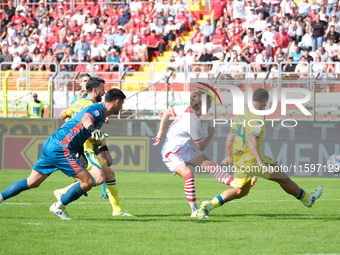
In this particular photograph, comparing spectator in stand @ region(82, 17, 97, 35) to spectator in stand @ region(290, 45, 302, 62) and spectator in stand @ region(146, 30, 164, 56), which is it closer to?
spectator in stand @ region(146, 30, 164, 56)

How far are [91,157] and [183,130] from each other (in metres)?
1.44

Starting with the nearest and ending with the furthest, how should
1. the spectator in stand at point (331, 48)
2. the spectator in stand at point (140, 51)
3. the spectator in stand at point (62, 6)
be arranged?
the spectator in stand at point (331, 48) < the spectator in stand at point (140, 51) < the spectator in stand at point (62, 6)

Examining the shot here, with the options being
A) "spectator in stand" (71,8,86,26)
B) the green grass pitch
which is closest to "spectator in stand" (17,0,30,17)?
"spectator in stand" (71,8,86,26)

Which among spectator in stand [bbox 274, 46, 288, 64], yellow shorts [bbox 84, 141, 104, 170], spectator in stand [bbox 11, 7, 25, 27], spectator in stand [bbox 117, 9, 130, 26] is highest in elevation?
spectator in stand [bbox 11, 7, 25, 27]

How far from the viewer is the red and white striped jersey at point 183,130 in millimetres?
7867

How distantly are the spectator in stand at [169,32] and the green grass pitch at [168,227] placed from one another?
13.1m

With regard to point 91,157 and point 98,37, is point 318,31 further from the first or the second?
point 91,157

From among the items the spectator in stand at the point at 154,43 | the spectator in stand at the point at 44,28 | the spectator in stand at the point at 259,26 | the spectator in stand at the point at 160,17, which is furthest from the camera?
the spectator in stand at the point at 44,28

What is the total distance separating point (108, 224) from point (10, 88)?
49.9 feet

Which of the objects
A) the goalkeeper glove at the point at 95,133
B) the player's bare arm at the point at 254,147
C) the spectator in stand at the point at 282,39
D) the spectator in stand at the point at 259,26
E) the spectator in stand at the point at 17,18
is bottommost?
the player's bare arm at the point at 254,147

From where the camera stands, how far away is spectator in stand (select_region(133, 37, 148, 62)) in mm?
21781

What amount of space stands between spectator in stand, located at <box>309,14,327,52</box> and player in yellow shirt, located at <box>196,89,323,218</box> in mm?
13024

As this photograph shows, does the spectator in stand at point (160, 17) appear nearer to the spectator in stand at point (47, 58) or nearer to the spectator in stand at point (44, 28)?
the spectator in stand at point (47, 58)

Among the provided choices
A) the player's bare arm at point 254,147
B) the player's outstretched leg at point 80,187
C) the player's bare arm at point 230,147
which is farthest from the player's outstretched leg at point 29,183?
the player's bare arm at point 254,147
